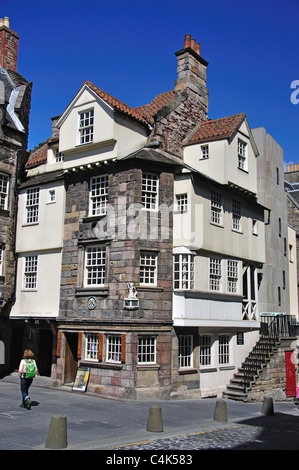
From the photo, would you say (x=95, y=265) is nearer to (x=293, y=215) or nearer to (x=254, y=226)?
(x=254, y=226)

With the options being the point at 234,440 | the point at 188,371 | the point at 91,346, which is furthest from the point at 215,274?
the point at 234,440

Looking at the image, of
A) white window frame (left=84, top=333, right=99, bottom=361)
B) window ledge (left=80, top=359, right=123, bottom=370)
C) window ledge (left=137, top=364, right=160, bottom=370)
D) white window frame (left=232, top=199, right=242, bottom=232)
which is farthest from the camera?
white window frame (left=232, top=199, right=242, bottom=232)

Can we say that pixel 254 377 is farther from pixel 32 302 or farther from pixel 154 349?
pixel 32 302

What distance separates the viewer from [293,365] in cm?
2359

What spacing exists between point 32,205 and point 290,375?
15041 millimetres

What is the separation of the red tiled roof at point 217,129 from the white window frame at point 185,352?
29.7 feet

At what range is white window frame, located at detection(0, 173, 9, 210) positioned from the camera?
24.1 metres

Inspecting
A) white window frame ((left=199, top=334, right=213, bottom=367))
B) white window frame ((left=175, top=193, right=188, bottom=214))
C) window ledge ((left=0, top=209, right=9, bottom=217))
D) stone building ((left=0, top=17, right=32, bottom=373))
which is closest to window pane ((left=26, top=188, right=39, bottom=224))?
stone building ((left=0, top=17, right=32, bottom=373))

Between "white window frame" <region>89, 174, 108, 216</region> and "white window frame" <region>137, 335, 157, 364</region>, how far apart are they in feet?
18.7

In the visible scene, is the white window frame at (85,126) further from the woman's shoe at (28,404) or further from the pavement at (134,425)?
the woman's shoe at (28,404)

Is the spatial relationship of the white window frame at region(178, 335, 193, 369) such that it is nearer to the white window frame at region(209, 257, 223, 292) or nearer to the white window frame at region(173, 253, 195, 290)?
the white window frame at region(173, 253, 195, 290)
